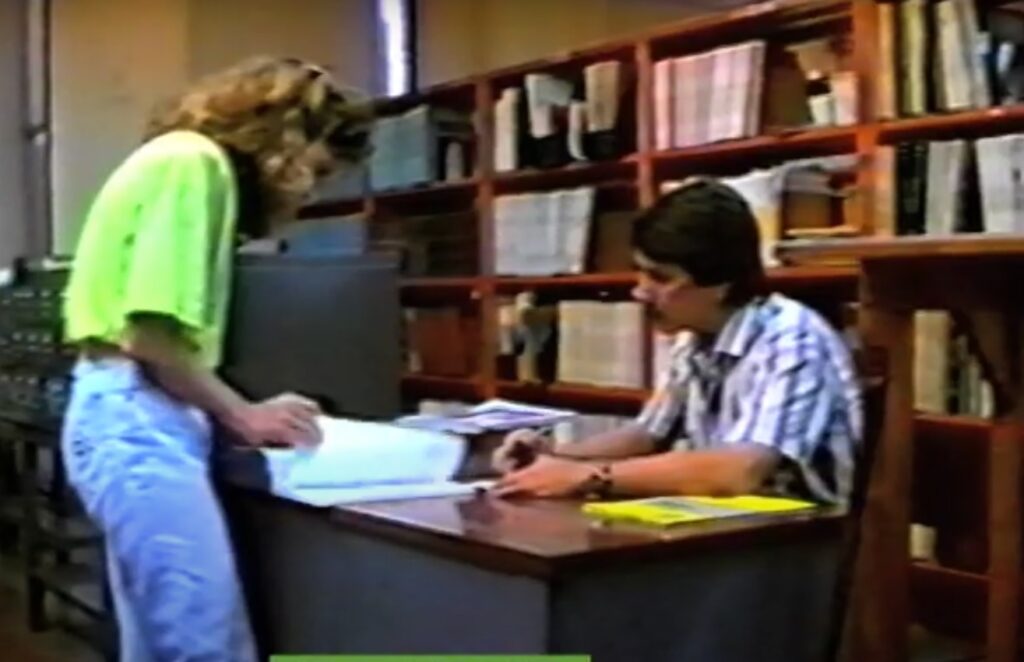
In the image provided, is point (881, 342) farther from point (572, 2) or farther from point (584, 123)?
point (572, 2)

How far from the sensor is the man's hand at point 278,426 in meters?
1.85

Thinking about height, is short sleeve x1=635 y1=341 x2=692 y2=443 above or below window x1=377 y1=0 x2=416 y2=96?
below

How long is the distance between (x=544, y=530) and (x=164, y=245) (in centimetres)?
60

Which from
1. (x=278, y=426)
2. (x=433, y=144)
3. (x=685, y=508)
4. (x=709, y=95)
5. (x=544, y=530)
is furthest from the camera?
(x=433, y=144)

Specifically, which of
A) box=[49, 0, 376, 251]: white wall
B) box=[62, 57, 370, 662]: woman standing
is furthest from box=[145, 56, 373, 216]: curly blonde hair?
box=[49, 0, 376, 251]: white wall

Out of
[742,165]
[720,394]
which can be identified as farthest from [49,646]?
[720,394]

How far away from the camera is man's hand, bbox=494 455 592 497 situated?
1.76 m

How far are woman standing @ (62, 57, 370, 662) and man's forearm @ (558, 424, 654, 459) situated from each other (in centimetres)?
47

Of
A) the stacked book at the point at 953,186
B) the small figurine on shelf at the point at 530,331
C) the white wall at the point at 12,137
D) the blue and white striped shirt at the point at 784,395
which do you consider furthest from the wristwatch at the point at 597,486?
the white wall at the point at 12,137

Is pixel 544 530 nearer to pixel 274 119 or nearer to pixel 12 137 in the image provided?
pixel 274 119

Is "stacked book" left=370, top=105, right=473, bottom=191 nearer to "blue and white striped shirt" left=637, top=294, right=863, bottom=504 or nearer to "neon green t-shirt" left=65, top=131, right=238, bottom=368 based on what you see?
"blue and white striped shirt" left=637, top=294, right=863, bottom=504

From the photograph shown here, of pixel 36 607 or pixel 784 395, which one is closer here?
pixel 784 395

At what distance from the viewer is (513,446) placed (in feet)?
6.67

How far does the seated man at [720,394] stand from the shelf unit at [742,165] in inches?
40.5
